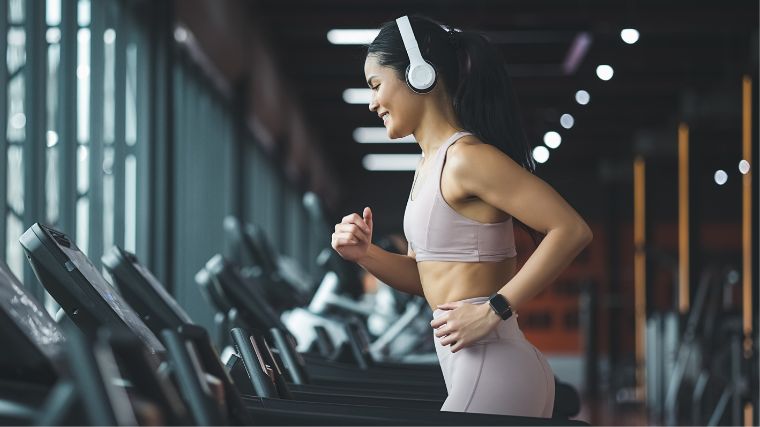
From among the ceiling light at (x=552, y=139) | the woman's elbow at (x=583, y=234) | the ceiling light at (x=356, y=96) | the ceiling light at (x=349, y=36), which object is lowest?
the woman's elbow at (x=583, y=234)


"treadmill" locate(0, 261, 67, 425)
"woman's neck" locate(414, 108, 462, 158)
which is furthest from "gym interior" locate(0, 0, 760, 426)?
"woman's neck" locate(414, 108, 462, 158)

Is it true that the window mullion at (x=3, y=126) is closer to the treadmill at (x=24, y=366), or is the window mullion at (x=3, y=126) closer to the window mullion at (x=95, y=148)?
the window mullion at (x=95, y=148)

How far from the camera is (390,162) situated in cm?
1756

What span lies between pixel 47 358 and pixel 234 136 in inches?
297

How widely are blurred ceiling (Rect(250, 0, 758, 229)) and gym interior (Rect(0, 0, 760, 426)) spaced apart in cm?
3

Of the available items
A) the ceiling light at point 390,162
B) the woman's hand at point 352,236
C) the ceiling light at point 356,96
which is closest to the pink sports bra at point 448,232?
the woman's hand at point 352,236

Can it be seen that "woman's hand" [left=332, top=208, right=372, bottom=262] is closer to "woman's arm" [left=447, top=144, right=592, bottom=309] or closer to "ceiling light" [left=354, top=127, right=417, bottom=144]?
"woman's arm" [left=447, top=144, right=592, bottom=309]

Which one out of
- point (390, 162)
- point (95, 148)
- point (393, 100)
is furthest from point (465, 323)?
point (390, 162)

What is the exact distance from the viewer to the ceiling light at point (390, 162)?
16672 mm

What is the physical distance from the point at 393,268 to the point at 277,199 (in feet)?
35.4

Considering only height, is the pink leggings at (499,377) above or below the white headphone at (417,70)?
below

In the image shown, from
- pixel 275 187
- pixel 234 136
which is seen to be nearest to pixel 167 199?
pixel 234 136

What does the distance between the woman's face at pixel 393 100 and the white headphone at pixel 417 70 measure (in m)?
0.03

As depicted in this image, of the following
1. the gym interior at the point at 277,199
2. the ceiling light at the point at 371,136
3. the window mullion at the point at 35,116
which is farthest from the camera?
the ceiling light at the point at 371,136
